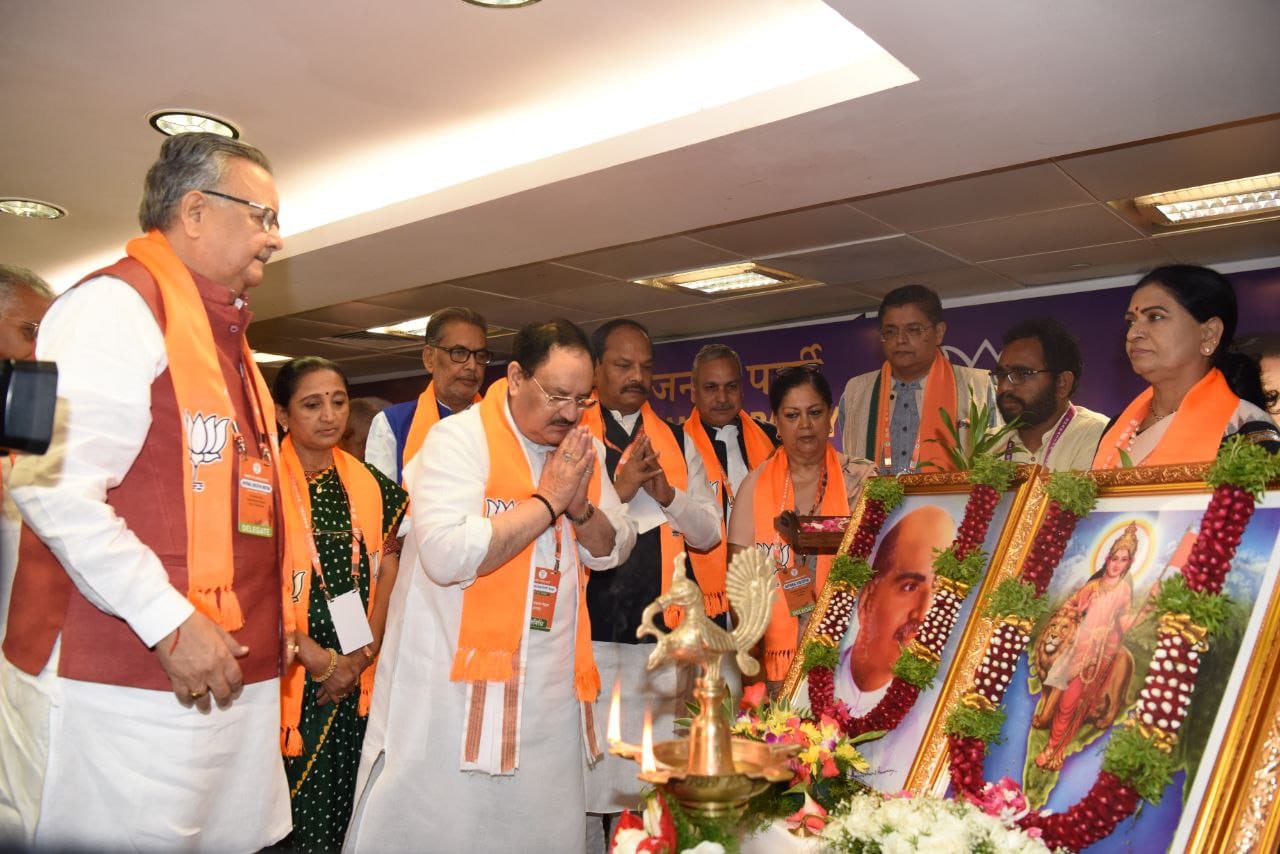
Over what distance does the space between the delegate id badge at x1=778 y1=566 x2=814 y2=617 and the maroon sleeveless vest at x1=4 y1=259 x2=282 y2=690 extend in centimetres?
194

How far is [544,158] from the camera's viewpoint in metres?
4.90

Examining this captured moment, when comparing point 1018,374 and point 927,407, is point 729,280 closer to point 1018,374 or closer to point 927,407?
point 927,407

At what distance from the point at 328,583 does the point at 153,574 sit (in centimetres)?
170

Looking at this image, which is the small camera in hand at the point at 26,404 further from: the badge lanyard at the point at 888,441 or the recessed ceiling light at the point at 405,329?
the recessed ceiling light at the point at 405,329

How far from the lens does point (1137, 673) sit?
4.59 ft

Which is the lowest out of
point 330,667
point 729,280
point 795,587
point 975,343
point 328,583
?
point 330,667

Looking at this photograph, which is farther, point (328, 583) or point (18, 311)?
point (328, 583)

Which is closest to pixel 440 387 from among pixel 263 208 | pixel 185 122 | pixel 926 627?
pixel 185 122

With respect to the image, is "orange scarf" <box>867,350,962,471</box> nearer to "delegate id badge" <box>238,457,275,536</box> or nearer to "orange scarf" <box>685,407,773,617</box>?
"orange scarf" <box>685,407,773,617</box>

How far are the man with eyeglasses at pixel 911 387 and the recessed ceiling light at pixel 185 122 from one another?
10.8 ft

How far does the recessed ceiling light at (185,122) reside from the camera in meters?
4.66

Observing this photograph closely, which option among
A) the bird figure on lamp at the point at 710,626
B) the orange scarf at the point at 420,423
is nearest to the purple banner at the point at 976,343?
the orange scarf at the point at 420,423

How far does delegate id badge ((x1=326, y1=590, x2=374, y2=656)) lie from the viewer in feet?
10.7

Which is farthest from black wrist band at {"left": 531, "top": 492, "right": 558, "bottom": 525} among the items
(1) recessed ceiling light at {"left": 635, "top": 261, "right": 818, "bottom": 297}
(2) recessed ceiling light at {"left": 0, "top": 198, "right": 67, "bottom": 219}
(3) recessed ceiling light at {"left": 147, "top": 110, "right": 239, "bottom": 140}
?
(2) recessed ceiling light at {"left": 0, "top": 198, "right": 67, "bottom": 219}
